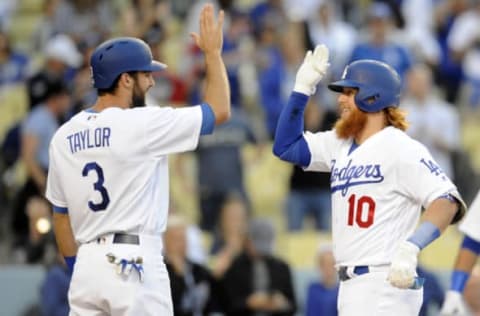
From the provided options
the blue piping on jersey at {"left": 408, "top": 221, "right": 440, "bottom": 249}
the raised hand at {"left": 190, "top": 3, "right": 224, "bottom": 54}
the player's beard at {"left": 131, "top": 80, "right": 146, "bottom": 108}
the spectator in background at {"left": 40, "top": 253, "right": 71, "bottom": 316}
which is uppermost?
the raised hand at {"left": 190, "top": 3, "right": 224, "bottom": 54}

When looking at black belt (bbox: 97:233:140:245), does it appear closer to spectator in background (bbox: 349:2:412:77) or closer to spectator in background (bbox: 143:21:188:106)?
spectator in background (bbox: 349:2:412:77)

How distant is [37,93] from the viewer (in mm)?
13656

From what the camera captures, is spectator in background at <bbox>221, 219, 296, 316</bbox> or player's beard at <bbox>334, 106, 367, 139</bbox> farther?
spectator in background at <bbox>221, 219, 296, 316</bbox>

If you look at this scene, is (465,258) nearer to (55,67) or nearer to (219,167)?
(219,167)

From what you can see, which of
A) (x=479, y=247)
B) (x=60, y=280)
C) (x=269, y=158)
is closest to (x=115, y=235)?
(x=479, y=247)

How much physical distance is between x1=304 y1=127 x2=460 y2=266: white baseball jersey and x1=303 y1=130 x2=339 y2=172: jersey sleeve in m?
0.28

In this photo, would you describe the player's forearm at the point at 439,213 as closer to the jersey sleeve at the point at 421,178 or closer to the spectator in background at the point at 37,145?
the jersey sleeve at the point at 421,178

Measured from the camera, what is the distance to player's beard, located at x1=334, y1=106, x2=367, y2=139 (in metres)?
8.25

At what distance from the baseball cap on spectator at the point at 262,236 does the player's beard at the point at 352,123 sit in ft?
13.9

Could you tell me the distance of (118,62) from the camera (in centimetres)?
816

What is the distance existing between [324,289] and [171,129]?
427cm

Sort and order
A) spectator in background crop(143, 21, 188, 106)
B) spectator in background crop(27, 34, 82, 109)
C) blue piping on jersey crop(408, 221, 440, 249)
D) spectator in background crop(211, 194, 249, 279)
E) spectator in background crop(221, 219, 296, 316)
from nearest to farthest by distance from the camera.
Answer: blue piping on jersey crop(408, 221, 440, 249) < spectator in background crop(221, 219, 296, 316) < spectator in background crop(211, 194, 249, 279) < spectator in background crop(27, 34, 82, 109) < spectator in background crop(143, 21, 188, 106)

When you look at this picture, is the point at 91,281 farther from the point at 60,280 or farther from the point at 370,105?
the point at 60,280

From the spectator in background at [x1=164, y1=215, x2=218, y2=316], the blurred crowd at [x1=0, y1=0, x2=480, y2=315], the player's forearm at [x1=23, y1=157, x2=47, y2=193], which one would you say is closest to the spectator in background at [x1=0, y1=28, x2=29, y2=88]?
the blurred crowd at [x1=0, y1=0, x2=480, y2=315]
